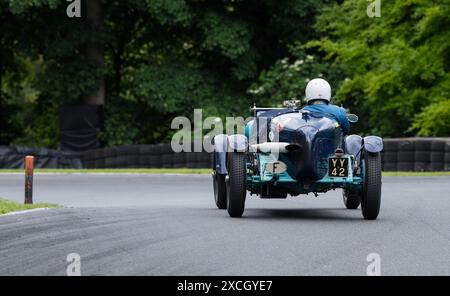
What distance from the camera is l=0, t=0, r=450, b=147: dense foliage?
32875 mm

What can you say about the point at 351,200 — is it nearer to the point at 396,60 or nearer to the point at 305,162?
the point at 305,162

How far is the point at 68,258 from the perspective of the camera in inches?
407

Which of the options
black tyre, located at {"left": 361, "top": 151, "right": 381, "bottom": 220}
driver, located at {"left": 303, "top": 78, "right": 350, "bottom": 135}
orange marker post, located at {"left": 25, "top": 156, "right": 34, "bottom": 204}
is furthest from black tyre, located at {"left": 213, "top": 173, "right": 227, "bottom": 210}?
orange marker post, located at {"left": 25, "top": 156, "right": 34, "bottom": 204}

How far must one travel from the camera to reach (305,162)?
14.3 m

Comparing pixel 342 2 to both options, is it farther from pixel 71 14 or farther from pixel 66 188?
pixel 66 188

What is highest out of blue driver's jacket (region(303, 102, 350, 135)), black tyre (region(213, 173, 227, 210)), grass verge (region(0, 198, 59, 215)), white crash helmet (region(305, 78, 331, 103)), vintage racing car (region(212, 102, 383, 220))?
white crash helmet (region(305, 78, 331, 103))

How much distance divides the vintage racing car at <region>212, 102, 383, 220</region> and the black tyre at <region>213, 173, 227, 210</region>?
1370mm

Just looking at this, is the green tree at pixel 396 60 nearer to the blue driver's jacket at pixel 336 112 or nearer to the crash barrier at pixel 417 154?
the crash barrier at pixel 417 154

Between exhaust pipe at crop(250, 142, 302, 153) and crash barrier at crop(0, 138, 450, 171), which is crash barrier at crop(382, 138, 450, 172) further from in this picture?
exhaust pipe at crop(250, 142, 302, 153)

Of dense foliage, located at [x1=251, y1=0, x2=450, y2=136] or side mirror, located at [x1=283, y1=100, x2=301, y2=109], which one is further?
dense foliage, located at [x1=251, y1=0, x2=450, y2=136]

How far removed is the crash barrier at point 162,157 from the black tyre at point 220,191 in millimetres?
12116
